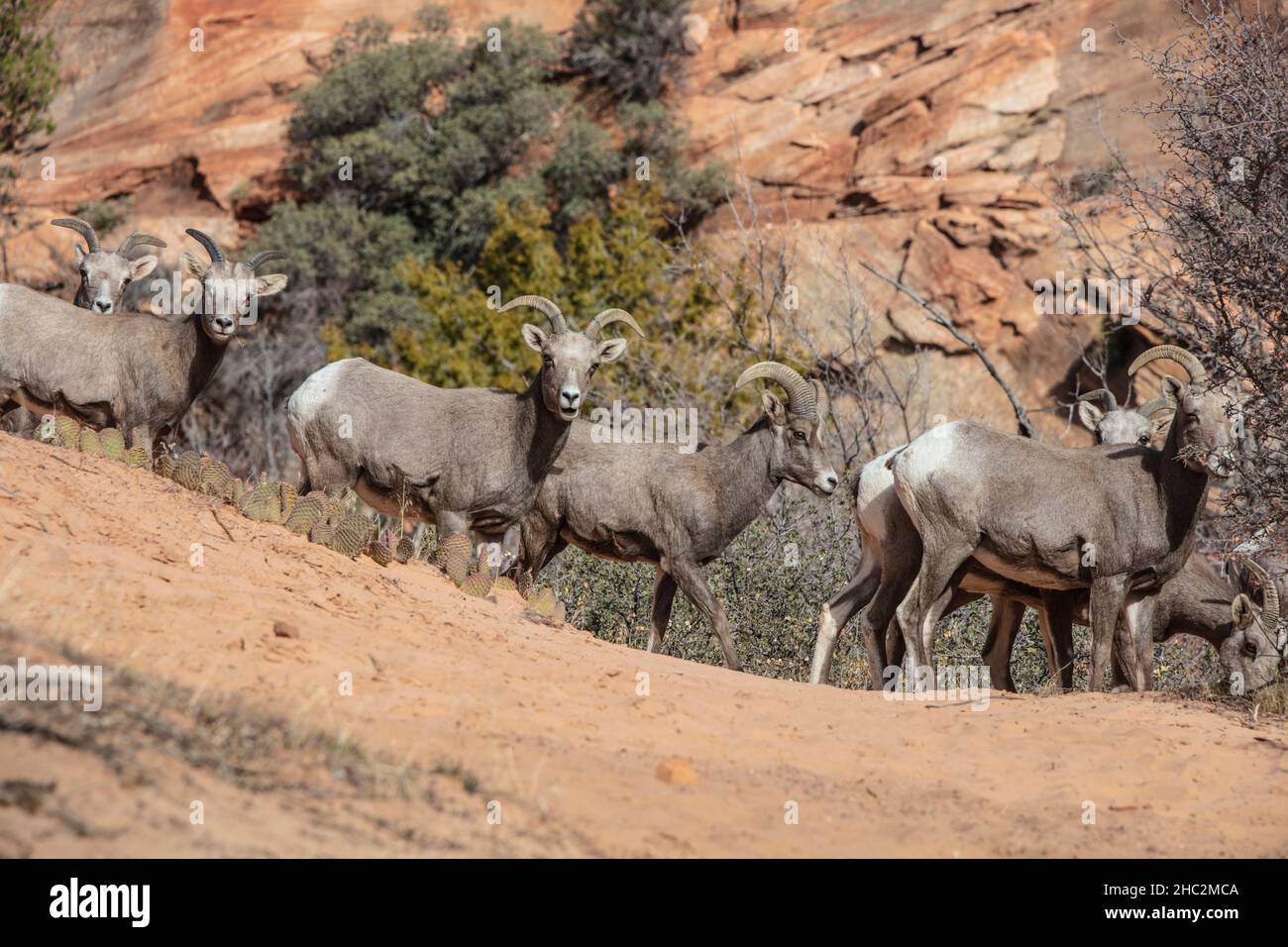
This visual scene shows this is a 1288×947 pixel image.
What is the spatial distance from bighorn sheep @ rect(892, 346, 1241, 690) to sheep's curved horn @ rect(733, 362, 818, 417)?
146cm

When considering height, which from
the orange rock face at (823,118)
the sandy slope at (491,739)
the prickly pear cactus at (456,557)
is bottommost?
the sandy slope at (491,739)

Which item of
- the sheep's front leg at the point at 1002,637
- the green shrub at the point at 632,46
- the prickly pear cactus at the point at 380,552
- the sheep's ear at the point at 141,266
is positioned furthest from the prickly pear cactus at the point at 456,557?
the green shrub at the point at 632,46

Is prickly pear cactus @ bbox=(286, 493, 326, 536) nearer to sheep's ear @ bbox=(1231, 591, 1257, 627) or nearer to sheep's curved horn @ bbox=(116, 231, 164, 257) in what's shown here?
sheep's curved horn @ bbox=(116, 231, 164, 257)

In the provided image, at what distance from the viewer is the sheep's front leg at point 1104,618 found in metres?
9.34

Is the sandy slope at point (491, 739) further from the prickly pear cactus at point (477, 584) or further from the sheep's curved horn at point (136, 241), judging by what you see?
the sheep's curved horn at point (136, 241)

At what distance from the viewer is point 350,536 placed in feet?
30.1

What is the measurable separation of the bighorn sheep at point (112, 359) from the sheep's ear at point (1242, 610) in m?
7.29

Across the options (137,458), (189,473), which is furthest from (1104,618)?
(137,458)

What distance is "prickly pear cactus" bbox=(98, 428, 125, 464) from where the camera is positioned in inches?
378

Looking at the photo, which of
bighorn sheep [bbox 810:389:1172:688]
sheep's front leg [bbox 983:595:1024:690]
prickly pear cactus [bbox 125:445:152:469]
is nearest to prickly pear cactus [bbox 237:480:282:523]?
prickly pear cactus [bbox 125:445:152:469]

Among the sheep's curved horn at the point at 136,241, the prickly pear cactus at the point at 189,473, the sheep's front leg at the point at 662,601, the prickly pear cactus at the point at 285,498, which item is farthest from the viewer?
the sheep's curved horn at the point at 136,241

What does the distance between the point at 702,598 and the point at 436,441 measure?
2.11 meters
